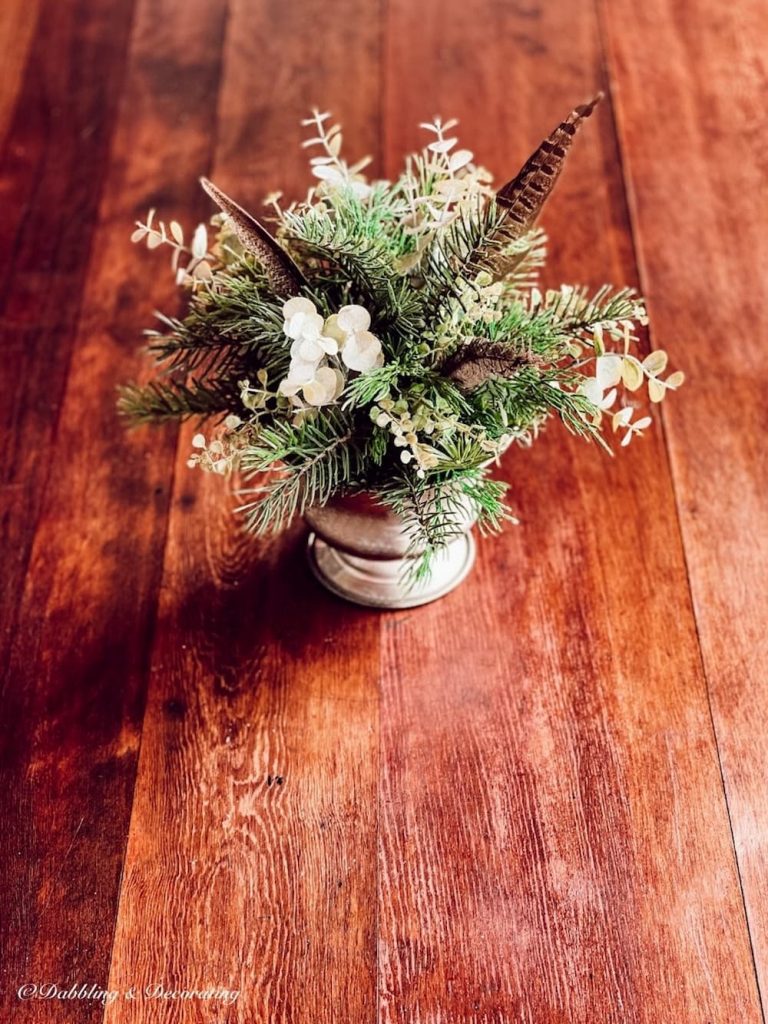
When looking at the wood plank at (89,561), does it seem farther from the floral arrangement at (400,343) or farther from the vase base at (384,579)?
the floral arrangement at (400,343)

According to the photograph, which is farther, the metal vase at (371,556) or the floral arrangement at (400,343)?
the metal vase at (371,556)

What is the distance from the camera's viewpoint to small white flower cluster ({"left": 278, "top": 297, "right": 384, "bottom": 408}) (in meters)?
0.83

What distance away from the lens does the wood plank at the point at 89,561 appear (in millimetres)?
955

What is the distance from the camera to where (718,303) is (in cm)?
137

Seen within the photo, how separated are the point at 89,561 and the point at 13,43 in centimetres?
111

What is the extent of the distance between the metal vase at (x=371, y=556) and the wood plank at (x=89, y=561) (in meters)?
0.20

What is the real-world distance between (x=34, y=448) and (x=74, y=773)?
0.43 metres

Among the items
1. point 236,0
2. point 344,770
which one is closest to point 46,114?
point 236,0

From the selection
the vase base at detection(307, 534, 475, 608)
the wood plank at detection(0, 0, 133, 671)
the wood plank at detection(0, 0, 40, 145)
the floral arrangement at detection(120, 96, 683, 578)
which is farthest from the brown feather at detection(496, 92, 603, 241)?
the wood plank at detection(0, 0, 40, 145)

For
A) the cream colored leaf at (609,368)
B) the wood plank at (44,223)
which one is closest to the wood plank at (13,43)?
the wood plank at (44,223)

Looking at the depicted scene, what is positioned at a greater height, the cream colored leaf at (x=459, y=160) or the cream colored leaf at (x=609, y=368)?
the cream colored leaf at (x=459, y=160)

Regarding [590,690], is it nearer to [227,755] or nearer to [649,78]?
[227,755]

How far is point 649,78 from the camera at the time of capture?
5.49ft

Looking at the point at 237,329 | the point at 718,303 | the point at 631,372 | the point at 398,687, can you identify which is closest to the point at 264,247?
the point at 237,329
